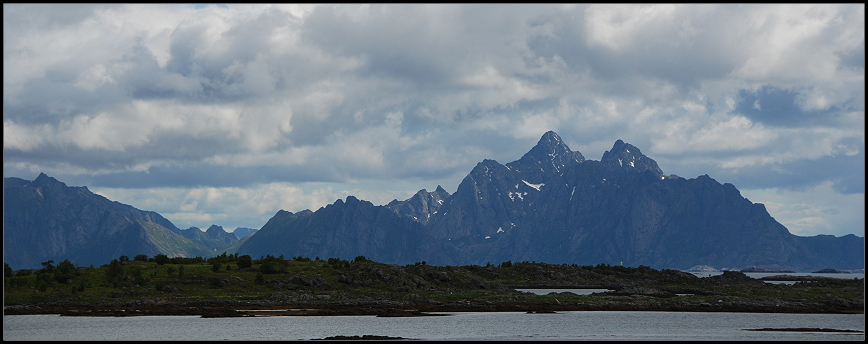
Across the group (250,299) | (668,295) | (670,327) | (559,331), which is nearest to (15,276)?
(250,299)

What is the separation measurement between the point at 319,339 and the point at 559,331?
32238 mm

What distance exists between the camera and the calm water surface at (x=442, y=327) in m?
89.8

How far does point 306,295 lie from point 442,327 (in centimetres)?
3847

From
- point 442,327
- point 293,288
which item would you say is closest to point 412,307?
point 293,288

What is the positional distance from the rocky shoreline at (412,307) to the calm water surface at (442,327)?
4.97 metres

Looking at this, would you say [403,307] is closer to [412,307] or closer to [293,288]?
[412,307]

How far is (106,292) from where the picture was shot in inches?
4970

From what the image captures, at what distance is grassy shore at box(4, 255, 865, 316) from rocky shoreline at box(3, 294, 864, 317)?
6.4 inches

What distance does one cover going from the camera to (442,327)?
336 ft

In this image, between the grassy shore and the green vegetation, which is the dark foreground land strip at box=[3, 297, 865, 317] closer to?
the grassy shore

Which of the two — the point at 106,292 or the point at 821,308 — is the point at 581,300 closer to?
the point at 821,308

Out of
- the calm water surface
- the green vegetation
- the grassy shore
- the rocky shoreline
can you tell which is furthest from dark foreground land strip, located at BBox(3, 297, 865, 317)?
the calm water surface

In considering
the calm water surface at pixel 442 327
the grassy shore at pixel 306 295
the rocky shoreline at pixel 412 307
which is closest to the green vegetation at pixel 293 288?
the grassy shore at pixel 306 295

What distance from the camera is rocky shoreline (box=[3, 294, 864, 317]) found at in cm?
11362
